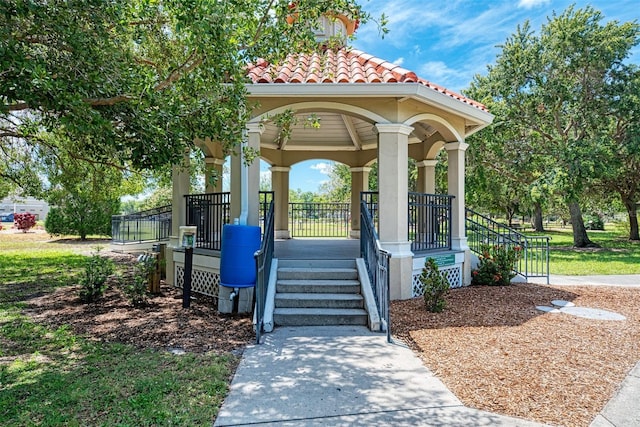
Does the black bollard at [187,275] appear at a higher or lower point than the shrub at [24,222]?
lower

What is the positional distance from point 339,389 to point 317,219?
10480 millimetres

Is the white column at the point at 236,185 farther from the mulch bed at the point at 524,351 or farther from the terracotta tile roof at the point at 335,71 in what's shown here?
the mulch bed at the point at 524,351

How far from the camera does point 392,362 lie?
4.12 metres

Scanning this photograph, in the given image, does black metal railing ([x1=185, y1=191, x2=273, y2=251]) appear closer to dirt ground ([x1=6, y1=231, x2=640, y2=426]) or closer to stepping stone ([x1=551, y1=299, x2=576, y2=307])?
dirt ground ([x1=6, y1=231, x2=640, y2=426])

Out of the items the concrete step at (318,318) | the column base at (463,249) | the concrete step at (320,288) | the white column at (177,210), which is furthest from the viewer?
the white column at (177,210)

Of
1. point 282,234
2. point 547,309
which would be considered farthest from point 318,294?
point 282,234

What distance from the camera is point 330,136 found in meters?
11.8

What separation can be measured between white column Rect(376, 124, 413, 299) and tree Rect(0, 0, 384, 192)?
2160 mm

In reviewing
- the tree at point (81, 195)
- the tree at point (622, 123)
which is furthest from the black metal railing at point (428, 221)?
the tree at point (622, 123)

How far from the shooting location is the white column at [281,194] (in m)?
12.1

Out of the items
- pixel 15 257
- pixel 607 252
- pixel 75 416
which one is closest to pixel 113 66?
pixel 75 416

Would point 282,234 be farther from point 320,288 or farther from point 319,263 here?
point 320,288

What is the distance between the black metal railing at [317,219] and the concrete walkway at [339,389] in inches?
356

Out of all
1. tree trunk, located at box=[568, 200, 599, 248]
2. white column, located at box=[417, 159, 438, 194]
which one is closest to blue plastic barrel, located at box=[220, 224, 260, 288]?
white column, located at box=[417, 159, 438, 194]
